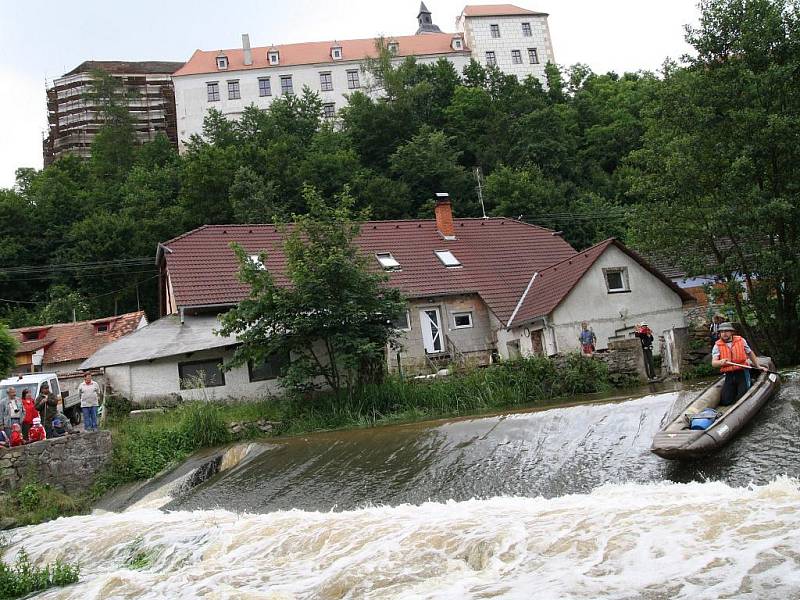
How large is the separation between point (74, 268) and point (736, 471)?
139ft

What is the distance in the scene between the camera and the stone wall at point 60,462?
17031 mm

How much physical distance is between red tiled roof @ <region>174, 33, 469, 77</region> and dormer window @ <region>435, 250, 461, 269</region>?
160 ft

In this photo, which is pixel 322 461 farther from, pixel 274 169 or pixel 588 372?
pixel 274 169

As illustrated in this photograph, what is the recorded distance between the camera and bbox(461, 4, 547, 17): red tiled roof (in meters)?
79.7

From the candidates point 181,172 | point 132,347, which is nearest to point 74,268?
point 181,172

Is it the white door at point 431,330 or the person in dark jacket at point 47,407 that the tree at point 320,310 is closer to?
the person in dark jacket at point 47,407

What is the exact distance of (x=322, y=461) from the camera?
1388 cm

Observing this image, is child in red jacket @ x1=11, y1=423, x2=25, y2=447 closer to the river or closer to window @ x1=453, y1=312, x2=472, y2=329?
the river

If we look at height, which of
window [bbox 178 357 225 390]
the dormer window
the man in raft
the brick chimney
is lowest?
the man in raft

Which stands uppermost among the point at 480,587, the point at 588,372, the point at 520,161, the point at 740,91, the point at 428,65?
the point at 428,65

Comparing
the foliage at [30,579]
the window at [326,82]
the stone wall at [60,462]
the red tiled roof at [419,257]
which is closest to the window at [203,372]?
the red tiled roof at [419,257]

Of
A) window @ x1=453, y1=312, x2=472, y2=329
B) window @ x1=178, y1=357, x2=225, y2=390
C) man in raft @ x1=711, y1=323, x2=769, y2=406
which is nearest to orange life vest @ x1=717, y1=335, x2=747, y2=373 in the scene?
man in raft @ x1=711, y1=323, x2=769, y2=406

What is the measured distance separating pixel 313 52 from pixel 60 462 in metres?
66.2

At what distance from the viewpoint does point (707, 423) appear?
33.0 ft
